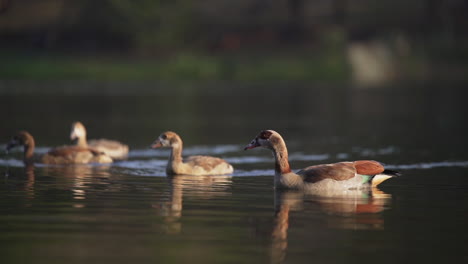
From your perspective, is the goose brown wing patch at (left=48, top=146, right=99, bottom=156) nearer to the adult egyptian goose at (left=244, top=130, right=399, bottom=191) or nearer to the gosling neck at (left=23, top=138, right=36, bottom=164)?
the gosling neck at (left=23, top=138, right=36, bottom=164)

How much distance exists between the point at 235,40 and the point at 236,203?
267 ft

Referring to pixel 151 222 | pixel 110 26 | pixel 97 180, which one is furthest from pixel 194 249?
pixel 110 26

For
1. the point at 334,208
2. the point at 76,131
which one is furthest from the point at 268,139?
the point at 76,131

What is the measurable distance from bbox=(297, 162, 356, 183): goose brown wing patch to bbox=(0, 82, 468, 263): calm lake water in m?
0.41

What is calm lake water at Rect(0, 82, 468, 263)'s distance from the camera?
12812 millimetres

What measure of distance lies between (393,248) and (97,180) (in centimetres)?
915

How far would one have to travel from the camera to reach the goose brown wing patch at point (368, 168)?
18.9 m

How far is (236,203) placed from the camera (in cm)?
1727

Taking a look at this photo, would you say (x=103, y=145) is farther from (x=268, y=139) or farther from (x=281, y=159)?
(x=281, y=159)

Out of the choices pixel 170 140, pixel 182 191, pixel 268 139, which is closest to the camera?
pixel 182 191

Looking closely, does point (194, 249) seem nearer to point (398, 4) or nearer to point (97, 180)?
point (97, 180)

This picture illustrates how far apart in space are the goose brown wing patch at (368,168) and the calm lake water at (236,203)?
15.1 inches

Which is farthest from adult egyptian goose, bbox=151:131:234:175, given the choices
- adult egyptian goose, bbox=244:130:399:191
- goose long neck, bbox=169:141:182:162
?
adult egyptian goose, bbox=244:130:399:191

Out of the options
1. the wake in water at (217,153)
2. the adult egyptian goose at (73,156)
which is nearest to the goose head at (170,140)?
the wake in water at (217,153)
